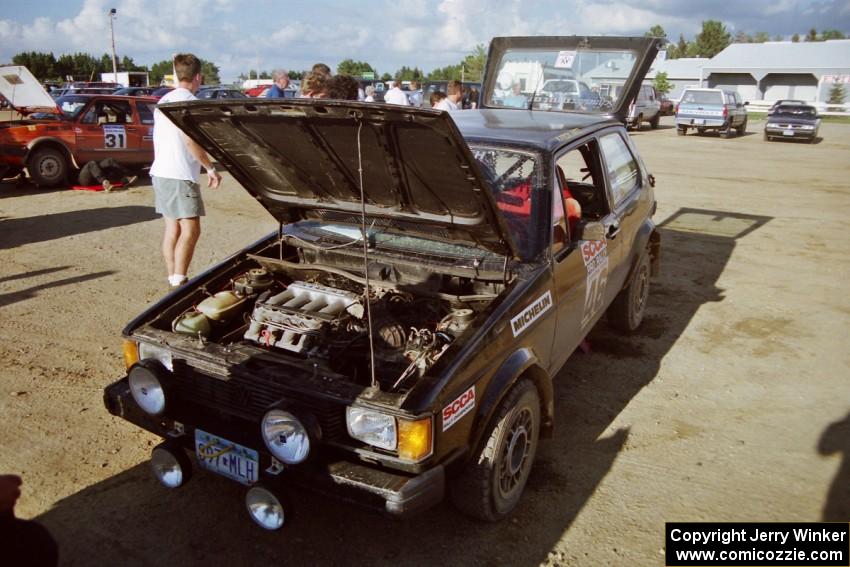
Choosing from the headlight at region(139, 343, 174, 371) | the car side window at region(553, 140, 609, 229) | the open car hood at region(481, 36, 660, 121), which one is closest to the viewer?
the headlight at region(139, 343, 174, 371)

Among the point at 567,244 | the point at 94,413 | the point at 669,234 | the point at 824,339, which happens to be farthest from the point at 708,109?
the point at 94,413

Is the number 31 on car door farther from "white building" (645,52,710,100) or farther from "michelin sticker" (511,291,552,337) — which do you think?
"white building" (645,52,710,100)

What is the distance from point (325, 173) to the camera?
11.1 feet

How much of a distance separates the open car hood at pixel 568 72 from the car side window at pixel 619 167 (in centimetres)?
41

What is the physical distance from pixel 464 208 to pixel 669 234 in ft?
20.9

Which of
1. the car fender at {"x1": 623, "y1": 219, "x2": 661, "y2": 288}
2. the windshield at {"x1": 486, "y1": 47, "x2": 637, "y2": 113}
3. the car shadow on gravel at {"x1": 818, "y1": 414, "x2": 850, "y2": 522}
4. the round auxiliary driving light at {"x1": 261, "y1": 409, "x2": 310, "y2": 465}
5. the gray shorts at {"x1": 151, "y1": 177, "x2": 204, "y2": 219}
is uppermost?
the windshield at {"x1": 486, "y1": 47, "x2": 637, "y2": 113}

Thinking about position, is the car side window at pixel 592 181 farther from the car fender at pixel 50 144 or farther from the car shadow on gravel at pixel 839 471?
the car fender at pixel 50 144

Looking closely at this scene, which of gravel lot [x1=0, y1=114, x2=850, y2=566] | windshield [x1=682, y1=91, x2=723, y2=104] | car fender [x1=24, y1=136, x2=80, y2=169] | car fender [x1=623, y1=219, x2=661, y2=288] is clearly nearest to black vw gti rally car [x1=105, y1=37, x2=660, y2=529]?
gravel lot [x1=0, y1=114, x2=850, y2=566]

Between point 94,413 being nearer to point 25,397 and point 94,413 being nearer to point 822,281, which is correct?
point 25,397

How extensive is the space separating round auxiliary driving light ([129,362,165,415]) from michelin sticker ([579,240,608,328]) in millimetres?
2409

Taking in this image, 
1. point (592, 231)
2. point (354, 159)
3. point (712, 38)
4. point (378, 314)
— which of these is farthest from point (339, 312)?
point (712, 38)

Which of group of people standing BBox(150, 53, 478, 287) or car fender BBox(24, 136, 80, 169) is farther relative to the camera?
car fender BBox(24, 136, 80, 169)

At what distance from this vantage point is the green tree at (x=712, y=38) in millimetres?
87750

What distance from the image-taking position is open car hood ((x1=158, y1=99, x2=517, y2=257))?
105 inches
